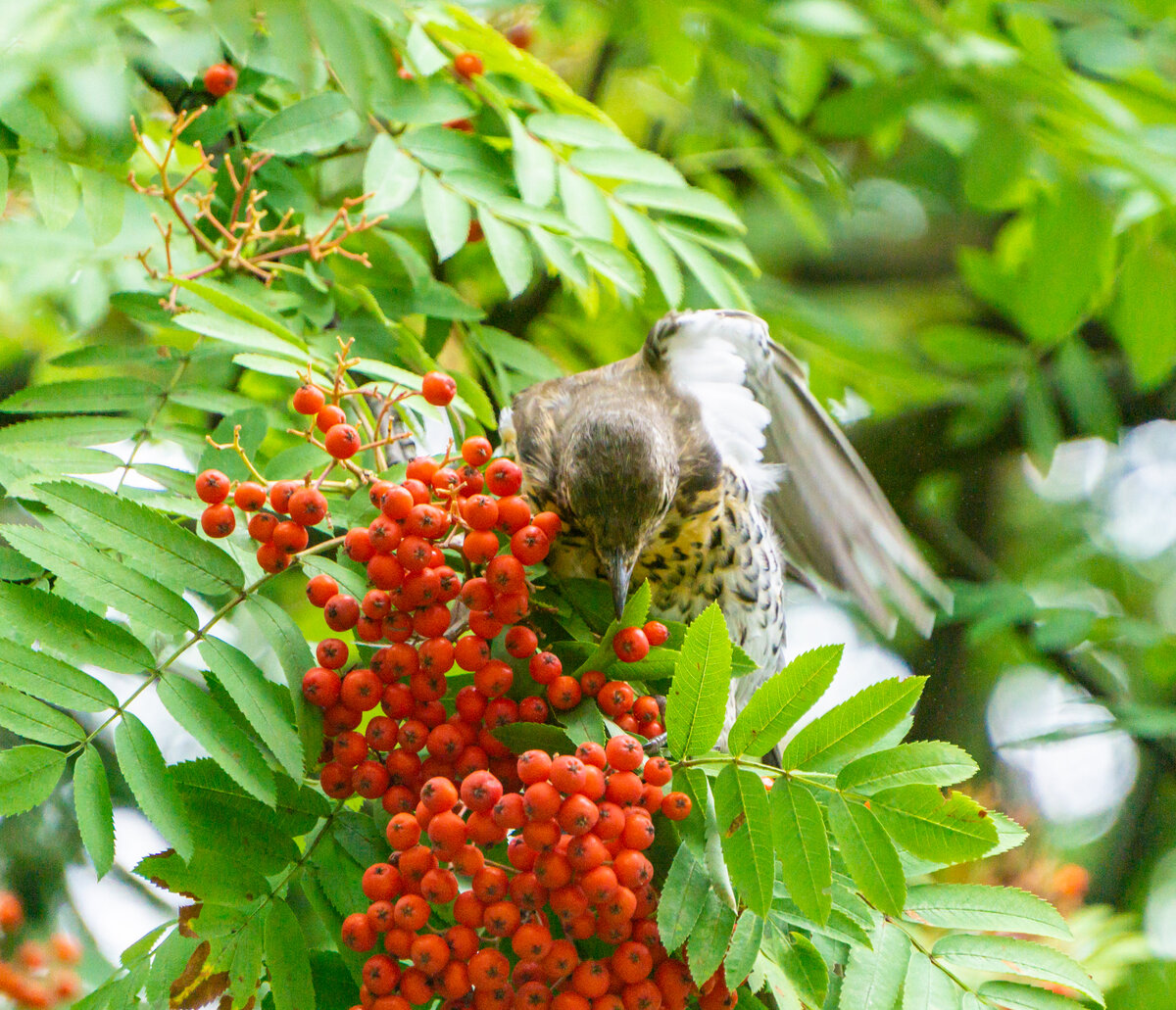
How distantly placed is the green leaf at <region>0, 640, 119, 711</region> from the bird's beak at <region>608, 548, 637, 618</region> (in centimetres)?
71

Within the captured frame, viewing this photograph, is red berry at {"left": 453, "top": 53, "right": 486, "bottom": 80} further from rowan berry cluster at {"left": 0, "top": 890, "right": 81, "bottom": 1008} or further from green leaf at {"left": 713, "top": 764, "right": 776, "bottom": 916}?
rowan berry cluster at {"left": 0, "top": 890, "right": 81, "bottom": 1008}

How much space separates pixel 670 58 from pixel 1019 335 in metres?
2.54

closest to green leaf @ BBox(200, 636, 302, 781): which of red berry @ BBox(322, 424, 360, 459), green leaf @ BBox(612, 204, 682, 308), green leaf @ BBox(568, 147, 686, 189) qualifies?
red berry @ BBox(322, 424, 360, 459)

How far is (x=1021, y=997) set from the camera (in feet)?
4.93

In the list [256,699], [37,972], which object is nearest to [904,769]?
[256,699]

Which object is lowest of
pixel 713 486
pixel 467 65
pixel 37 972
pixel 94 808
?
pixel 37 972

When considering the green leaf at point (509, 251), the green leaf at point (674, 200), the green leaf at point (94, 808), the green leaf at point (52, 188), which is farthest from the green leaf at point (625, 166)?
the green leaf at point (94, 808)

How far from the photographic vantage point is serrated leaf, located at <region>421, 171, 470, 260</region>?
197cm

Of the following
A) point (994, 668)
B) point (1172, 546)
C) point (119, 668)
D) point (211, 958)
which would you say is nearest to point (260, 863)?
point (211, 958)

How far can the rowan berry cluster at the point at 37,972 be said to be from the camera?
3111 mm

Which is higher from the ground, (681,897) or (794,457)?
(681,897)

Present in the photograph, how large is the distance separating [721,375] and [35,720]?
1.84 metres

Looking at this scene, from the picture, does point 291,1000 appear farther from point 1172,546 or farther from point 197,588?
point 1172,546

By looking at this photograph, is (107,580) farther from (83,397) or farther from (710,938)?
(710,938)
